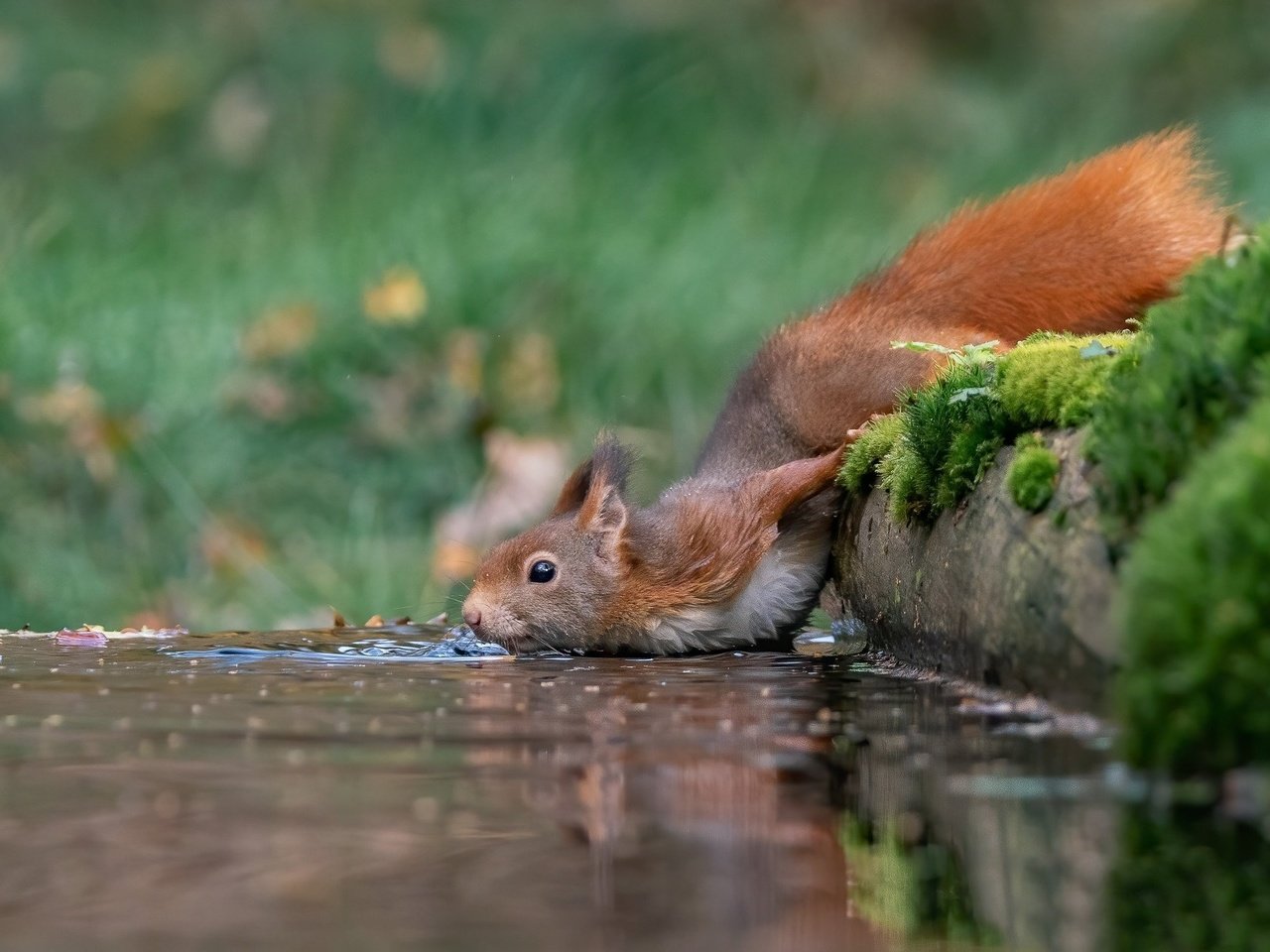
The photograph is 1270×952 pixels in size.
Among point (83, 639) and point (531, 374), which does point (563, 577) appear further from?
point (531, 374)

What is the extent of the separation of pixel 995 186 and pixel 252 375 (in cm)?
470

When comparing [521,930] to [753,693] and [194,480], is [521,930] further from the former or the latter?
[194,480]

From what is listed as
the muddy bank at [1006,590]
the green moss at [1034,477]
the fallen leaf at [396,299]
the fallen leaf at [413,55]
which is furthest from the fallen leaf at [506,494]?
the green moss at [1034,477]

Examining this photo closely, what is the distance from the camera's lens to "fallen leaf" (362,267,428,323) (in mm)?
9094

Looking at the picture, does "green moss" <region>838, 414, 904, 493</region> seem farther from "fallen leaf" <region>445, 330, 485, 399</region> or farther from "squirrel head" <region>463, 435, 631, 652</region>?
"fallen leaf" <region>445, 330, 485, 399</region>

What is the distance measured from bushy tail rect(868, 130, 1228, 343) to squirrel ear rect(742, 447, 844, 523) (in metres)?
0.70

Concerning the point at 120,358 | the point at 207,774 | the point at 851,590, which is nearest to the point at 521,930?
the point at 207,774

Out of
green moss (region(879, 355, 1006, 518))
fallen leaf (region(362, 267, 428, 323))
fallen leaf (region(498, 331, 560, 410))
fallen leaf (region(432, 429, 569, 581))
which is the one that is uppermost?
fallen leaf (region(362, 267, 428, 323))

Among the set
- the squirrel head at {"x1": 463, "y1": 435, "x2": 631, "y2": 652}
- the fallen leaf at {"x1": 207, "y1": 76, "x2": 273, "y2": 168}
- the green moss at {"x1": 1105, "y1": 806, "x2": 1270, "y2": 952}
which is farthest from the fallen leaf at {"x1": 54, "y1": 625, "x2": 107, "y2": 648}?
the fallen leaf at {"x1": 207, "y1": 76, "x2": 273, "y2": 168}

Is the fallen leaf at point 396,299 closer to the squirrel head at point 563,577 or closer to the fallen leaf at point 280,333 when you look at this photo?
the fallen leaf at point 280,333

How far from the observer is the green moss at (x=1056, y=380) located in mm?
3273

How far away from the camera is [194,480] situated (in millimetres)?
8562

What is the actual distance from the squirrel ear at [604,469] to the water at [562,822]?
6.28ft

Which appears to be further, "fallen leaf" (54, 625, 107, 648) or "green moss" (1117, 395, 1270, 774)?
"fallen leaf" (54, 625, 107, 648)
